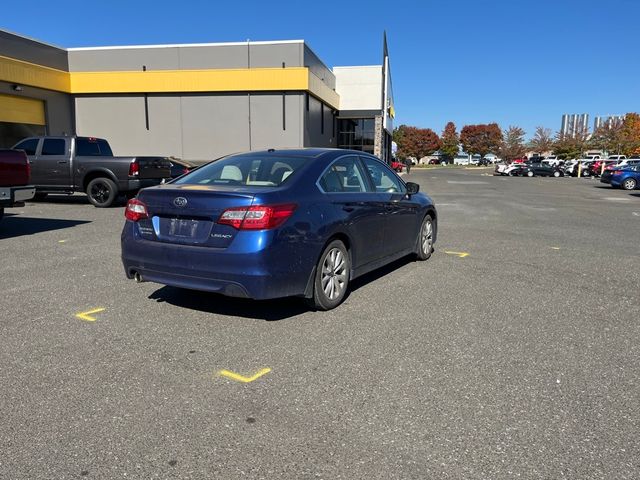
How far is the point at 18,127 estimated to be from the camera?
23.0 meters

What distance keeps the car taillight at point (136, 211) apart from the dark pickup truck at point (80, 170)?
367 inches

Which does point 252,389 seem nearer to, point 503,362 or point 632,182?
point 503,362

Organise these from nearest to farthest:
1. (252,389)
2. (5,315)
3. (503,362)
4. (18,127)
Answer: (252,389)
(503,362)
(5,315)
(18,127)

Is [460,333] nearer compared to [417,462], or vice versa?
[417,462]

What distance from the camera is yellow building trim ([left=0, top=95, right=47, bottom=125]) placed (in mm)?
21859

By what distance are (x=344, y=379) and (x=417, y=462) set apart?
1.00m

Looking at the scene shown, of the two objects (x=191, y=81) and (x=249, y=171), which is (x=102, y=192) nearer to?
(x=249, y=171)

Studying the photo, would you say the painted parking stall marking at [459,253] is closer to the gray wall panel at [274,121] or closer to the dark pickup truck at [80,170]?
the dark pickup truck at [80,170]

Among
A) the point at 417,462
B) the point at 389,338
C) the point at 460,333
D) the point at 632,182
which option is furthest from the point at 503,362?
the point at 632,182

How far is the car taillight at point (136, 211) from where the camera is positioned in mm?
4777

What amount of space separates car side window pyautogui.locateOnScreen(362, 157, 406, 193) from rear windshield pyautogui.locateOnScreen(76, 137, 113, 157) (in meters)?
10.3

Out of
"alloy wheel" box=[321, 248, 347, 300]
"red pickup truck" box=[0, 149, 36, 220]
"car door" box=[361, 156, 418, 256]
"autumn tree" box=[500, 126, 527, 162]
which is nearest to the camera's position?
"alloy wheel" box=[321, 248, 347, 300]

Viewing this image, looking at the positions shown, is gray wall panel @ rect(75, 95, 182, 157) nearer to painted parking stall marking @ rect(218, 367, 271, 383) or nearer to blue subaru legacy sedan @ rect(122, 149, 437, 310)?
blue subaru legacy sedan @ rect(122, 149, 437, 310)

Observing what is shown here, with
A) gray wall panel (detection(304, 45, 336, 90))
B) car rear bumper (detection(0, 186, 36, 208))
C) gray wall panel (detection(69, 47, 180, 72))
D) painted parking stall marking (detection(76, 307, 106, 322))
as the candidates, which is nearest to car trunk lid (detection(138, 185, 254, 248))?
painted parking stall marking (detection(76, 307, 106, 322))
